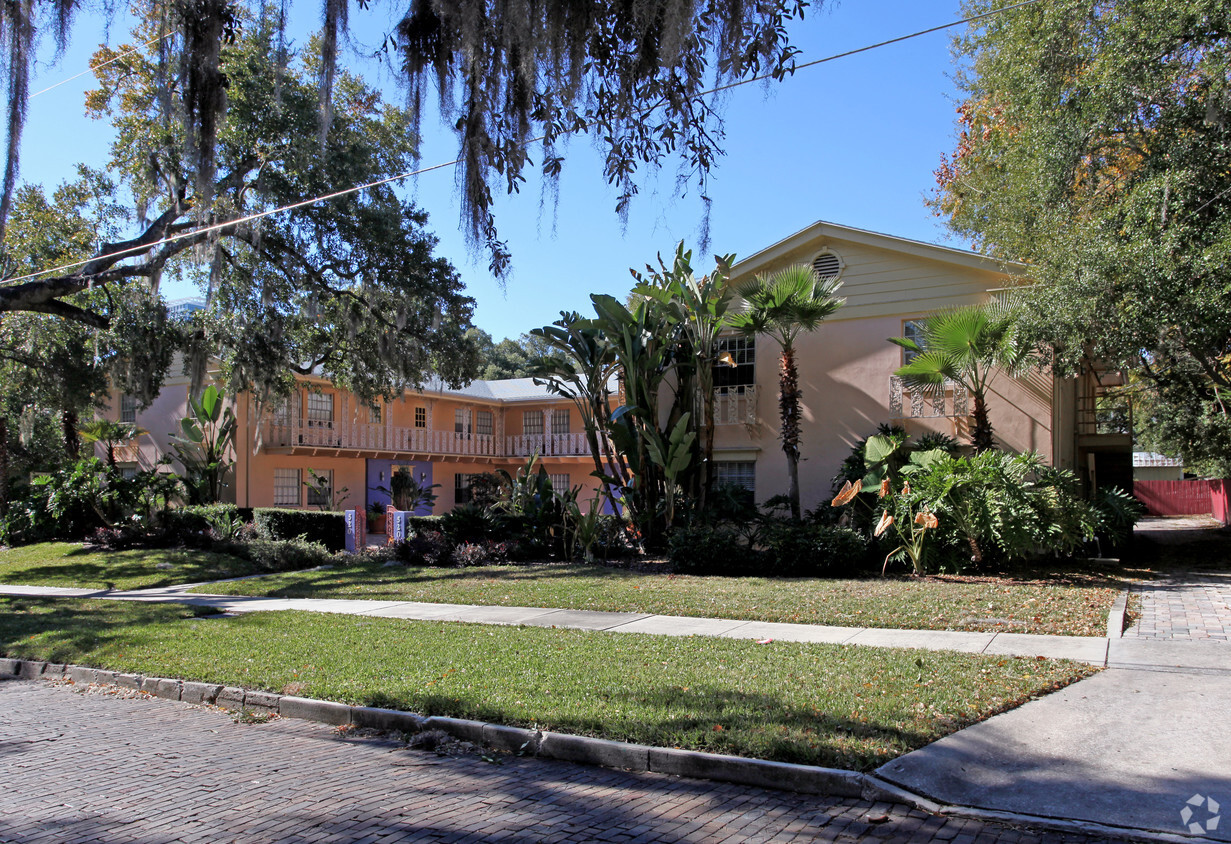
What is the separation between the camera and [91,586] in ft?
53.1

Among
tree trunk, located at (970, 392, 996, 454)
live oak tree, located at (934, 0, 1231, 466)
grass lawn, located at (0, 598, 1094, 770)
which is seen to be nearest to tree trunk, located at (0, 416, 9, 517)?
grass lawn, located at (0, 598, 1094, 770)

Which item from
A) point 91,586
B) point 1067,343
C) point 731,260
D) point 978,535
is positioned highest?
point 731,260

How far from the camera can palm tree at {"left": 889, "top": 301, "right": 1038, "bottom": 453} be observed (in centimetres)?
1463

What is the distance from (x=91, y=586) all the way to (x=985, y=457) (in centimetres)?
1624

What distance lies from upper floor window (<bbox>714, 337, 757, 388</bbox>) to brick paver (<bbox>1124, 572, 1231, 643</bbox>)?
910 cm

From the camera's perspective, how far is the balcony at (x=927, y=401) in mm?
16922

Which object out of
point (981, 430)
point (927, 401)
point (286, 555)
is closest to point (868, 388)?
point (927, 401)

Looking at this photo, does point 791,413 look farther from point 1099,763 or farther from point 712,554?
point 1099,763

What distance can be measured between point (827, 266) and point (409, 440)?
18.0 meters

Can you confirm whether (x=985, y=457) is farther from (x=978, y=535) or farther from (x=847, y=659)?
(x=847, y=659)

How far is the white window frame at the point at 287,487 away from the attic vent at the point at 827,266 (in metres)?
19.2

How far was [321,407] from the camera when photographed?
99.1 feet

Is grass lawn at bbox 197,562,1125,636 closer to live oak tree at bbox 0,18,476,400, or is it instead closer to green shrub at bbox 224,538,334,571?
green shrub at bbox 224,538,334,571

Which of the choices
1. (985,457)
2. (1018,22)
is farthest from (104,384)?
(1018,22)
